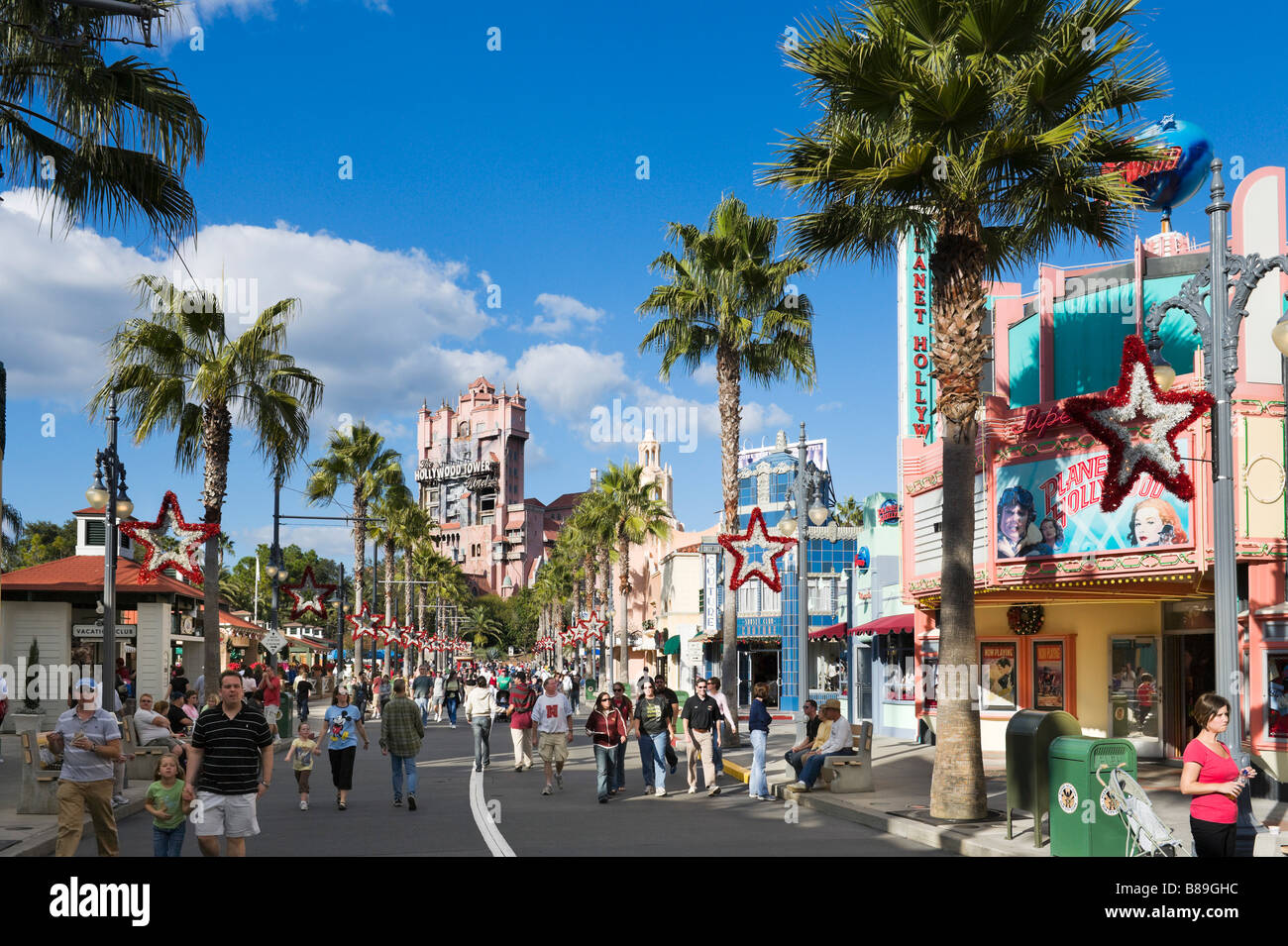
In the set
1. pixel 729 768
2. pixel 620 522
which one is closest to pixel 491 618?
pixel 620 522

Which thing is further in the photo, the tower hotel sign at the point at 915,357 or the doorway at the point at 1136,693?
the tower hotel sign at the point at 915,357

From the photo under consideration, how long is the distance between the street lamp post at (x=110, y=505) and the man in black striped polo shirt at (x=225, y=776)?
13784 millimetres

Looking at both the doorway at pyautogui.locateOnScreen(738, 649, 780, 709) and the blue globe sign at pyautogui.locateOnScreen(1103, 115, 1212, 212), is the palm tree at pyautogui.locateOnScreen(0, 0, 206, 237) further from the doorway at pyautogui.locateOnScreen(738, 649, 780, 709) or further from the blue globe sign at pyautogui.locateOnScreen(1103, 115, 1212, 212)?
the doorway at pyautogui.locateOnScreen(738, 649, 780, 709)

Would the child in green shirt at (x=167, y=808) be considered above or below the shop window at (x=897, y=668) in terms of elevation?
above

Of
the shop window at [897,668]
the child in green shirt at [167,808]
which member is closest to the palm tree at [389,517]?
the shop window at [897,668]

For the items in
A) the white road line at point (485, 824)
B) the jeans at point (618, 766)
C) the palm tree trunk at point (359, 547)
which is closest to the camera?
the white road line at point (485, 824)

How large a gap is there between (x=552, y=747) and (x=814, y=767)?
13.6ft

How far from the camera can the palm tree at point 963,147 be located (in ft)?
50.1

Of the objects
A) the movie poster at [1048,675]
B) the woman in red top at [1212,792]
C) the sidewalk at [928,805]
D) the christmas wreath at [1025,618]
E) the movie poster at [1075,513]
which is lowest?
the sidewalk at [928,805]

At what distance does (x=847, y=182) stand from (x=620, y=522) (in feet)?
149

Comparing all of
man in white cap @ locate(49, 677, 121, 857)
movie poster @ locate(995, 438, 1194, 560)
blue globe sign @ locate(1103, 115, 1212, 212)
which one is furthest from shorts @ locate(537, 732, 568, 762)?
blue globe sign @ locate(1103, 115, 1212, 212)

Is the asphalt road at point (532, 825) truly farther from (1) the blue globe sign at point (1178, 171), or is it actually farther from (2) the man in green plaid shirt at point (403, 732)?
(1) the blue globe sign at point (1178, 171)

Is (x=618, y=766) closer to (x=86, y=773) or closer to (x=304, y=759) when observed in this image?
(x=304, y=759)

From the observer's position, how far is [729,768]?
24250 millimetres
